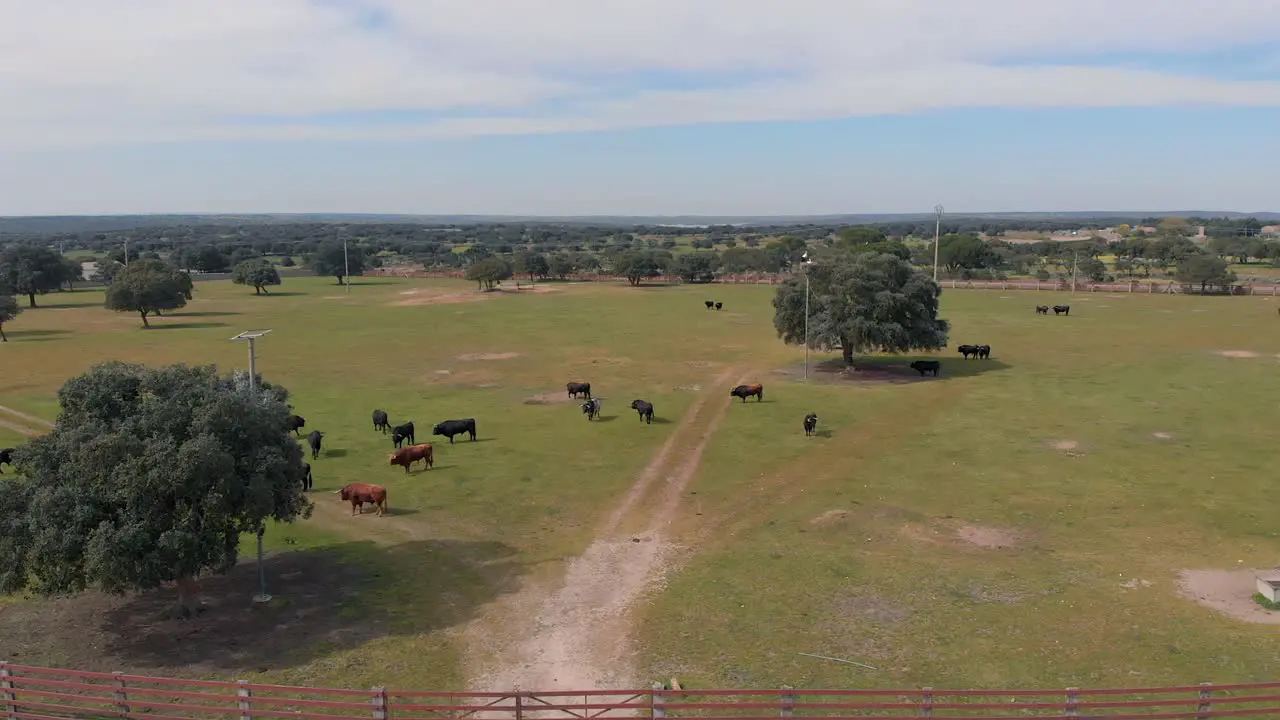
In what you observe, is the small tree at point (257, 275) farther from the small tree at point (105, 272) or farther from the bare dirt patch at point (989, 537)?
the bare dirt patch at point (989, 537)

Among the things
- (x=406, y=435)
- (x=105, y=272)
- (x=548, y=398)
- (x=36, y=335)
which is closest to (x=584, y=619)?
(x=406, y=435)

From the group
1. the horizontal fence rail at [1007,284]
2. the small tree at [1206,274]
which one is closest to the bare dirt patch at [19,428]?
the horizontal fence rail at [1007,284]

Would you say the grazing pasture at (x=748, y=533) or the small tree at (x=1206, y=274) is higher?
the small tree at (x=1206, y=274)

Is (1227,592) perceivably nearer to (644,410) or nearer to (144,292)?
(644,410)

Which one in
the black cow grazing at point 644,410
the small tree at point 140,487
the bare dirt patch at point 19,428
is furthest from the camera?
the black cow grazing at point 644,410

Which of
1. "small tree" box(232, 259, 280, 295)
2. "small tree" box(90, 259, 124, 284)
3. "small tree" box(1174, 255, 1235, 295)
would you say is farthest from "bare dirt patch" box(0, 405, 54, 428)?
"small tree" box(1174, 255, 1235, 295)

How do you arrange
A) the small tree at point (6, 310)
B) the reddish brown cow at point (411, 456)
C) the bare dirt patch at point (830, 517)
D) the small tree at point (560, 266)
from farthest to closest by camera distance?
the small tree at point (560, 266)
the small tree at point (6, 310)
the reddish brown cow at point (411, 456)
the bare dirt patch at point (830, 517)
